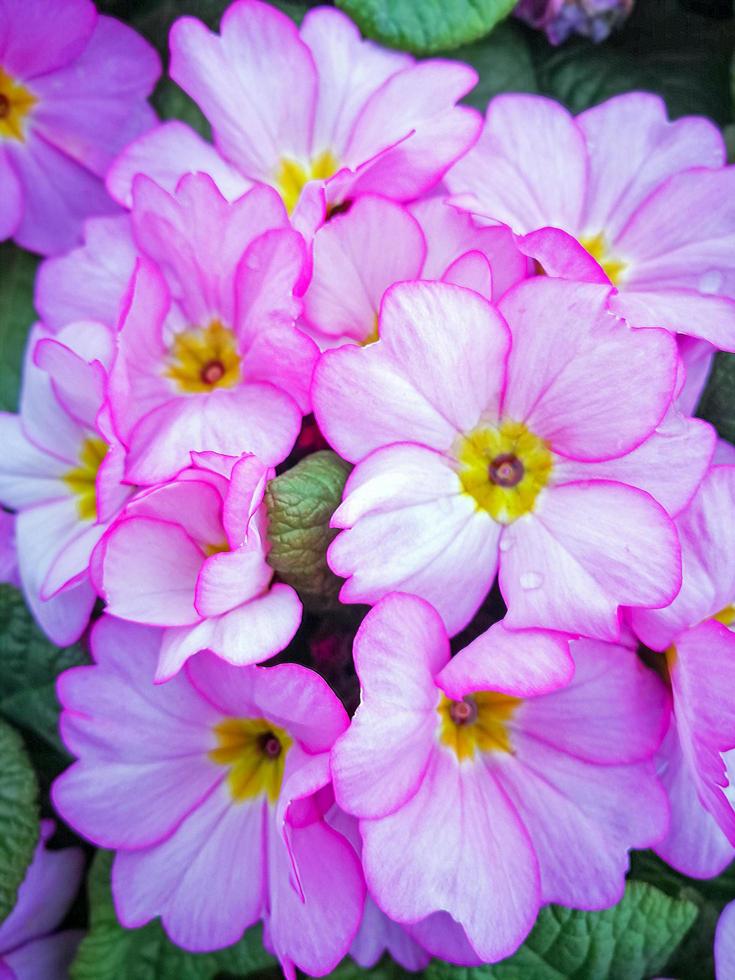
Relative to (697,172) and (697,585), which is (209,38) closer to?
(697,172)

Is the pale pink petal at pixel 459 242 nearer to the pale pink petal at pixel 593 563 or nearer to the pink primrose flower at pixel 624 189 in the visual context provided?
the pink primrose flower at pixel 624 189

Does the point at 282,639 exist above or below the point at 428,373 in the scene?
below

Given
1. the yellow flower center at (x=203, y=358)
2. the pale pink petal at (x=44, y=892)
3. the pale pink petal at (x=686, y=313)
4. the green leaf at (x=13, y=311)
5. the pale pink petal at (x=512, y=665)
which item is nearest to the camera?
the pale pink petal at (x=512, y=665)

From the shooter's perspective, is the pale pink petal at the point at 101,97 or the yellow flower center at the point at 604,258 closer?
the yellow flower center at the point at 604,258

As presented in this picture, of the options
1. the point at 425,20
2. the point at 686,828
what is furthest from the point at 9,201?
the point at 686,828

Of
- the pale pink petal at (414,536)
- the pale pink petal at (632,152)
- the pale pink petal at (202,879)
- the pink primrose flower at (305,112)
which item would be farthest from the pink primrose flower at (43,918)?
the pale pink petal at (632,152)

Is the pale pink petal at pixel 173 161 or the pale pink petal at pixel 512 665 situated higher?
the pale pink petal at pixel 173 161

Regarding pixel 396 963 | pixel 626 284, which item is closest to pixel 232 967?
pixel 396 963

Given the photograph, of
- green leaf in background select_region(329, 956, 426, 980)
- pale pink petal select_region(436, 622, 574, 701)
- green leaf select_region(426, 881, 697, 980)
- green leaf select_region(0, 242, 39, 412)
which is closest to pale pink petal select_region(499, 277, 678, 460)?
pale pink petal select_region(436, 622, 574, 701)
